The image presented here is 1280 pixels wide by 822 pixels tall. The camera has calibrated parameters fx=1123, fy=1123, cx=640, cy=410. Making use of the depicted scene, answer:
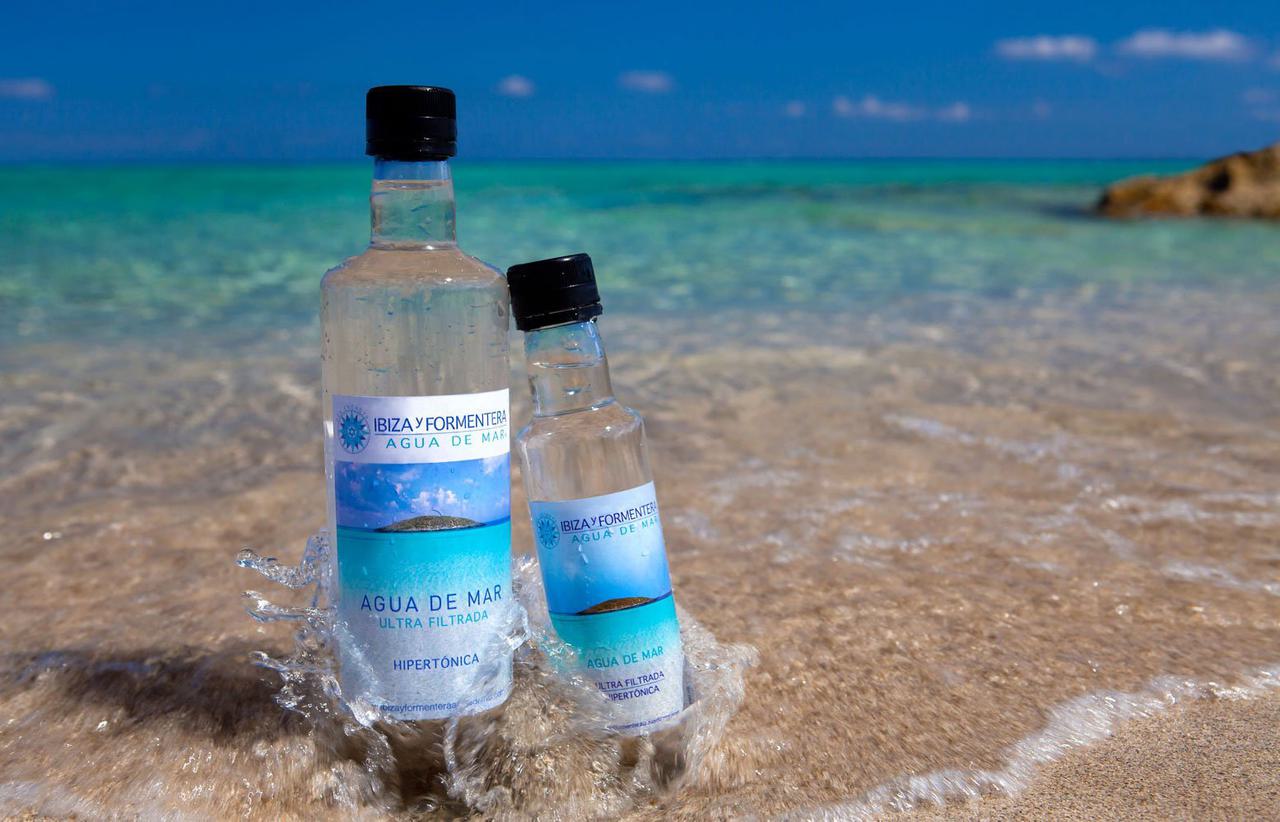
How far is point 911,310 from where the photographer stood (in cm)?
732

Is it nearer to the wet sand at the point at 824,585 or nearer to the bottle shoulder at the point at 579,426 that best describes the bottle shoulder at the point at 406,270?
the bottle shoulder at the point at 579,426

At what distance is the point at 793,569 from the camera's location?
256cm

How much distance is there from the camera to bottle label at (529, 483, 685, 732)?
1.59 meters

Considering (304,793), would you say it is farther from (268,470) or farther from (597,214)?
(597,214)

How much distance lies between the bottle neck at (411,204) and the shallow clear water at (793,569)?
2.15 ft

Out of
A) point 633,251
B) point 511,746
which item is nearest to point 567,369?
point 511,746

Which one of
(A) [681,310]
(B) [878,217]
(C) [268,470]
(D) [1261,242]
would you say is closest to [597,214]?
(B) [878,217]

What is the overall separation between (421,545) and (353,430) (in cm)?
18

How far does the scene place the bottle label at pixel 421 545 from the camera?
59.1 inches

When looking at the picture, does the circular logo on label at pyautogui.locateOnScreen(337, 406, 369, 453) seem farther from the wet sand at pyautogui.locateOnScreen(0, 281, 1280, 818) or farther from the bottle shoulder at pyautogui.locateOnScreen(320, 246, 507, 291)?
the wet sand at pyautogui.locateOnScreen(0, 281, 1280, 818)

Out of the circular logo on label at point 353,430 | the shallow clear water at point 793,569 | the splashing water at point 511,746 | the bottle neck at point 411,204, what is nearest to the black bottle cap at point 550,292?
the bottle neck at point 411,204

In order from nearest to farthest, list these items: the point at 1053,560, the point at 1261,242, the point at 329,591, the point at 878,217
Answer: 1. the point at 329,591
2. the point at 1053,560
3. the point at 1261,242
4. the point at 878,217

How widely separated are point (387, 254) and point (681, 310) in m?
5.90

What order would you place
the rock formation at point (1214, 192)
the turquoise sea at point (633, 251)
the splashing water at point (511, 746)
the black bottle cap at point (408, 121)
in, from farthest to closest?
the rock formation at point (1214, 192) → the turquoise sea at point (633, 251) → the splashing water at point (511, 746) → the black bottle cap at point (408, 121)
